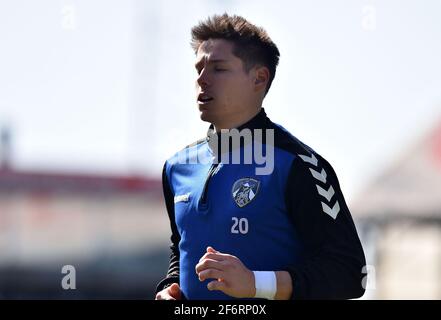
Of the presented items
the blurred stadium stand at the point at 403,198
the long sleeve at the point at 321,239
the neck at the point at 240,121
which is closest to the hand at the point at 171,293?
the long sleeve at the point at 321,239

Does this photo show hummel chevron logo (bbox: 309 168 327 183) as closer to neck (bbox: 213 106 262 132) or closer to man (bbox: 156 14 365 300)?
man (bbox: 156 14 365 300)

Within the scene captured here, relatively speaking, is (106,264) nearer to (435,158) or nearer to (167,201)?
(435,158)

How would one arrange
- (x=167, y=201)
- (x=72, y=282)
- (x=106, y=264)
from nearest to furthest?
(x=167, y=201)
(x=72, y=282)
(x=106, y=264)

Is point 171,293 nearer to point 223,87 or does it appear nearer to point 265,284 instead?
point 265,284

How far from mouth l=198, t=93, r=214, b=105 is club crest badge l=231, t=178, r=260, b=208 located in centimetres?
34

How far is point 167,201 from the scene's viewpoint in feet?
17.5

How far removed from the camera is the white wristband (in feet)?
15.4

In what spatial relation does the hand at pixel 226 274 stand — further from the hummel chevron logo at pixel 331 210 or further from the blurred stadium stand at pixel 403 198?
the blurred stadium stand at pixel 403 198

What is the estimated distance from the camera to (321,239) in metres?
4.76

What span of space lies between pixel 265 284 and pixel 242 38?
1.01 meters

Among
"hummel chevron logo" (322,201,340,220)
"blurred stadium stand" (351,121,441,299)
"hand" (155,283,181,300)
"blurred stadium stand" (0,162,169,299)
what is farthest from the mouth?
"blurred stadium stand" (0,162,169,299)

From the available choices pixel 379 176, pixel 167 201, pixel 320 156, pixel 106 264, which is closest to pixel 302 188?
pixel 320 156

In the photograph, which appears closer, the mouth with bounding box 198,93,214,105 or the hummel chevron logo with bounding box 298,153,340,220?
the hummel chevron logo with bounding box 298,153,340,220
